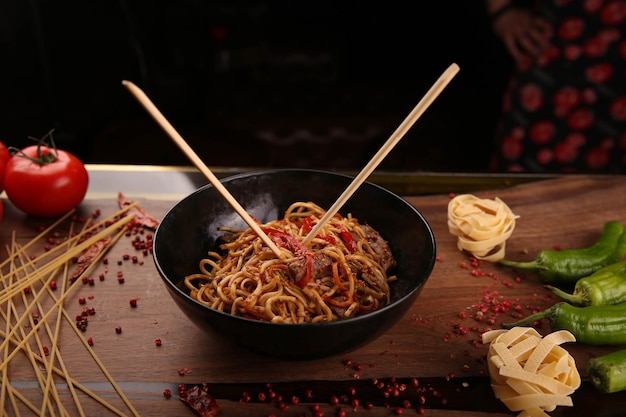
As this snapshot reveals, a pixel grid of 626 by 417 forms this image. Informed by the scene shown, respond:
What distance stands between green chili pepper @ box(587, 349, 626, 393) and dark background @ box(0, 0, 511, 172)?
3.67 metres

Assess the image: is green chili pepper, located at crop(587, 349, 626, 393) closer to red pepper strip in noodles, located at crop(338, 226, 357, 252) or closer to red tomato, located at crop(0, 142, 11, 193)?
red pepper strip in noodles, located at crop(338, 226, 357, 252)

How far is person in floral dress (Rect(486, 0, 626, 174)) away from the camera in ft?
12.0

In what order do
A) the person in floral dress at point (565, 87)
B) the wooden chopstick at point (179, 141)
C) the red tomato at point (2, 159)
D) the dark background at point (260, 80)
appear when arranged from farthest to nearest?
the dark background at point (260, 80) < the person in floral dress at point (565, 87) < the red tomato at point (2, 159) < the wooden chopstick at point (179, 141)

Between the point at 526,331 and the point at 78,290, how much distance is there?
1530 mm

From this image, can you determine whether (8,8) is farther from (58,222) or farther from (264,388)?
(264,388)

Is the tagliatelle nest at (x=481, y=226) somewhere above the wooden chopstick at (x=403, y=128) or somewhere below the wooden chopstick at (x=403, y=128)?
below

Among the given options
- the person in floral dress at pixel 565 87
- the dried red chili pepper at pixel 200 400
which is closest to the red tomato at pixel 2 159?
the dried red chili pepper at pixel 200 400

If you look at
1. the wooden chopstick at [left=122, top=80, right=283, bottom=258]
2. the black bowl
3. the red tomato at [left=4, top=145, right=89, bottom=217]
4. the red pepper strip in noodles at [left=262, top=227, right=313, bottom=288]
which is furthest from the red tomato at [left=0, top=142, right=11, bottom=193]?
the red pepper strip in noodles at [left=262, top=227, right=313, bottom=288]

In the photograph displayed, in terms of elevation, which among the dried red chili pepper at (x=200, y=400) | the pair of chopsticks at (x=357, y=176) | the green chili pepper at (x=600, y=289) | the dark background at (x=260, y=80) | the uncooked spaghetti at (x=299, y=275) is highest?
the pair of chopsticks at (x=357, y=176)

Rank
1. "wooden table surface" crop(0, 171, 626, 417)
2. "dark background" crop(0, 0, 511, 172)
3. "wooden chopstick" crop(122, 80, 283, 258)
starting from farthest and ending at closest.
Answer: "dark background" crop(0, 0, 511, 172), "wooden table surface" crop(0, 171, 626, 417), "wooden chopstick" crop(122, 80, 283, 258)

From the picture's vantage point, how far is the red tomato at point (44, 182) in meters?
2.36

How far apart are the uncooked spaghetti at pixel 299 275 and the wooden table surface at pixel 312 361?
0.47ft

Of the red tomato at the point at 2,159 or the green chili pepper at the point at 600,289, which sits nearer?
the green chili pepper at the point at 600,289

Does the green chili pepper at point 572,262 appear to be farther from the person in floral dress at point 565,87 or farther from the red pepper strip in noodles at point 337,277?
the person in floral dress at point 565,87
